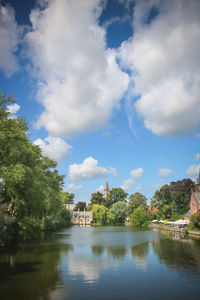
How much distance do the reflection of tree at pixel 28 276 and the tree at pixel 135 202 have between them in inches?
2838

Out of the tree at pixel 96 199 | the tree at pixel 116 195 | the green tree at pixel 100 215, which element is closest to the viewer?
the green tree at pixel 100 215

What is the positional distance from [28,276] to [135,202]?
7862 centimetres

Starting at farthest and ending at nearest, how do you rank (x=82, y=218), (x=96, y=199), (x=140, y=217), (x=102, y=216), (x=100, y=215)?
(x=96, y=199) → (x=82, y=218) → (x=100, y=215) → (x=102, y=216) → (x=140, y=217)

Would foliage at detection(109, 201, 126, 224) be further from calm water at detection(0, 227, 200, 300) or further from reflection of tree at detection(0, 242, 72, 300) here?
reflection of tree at detection(0, 242, 72, 300)

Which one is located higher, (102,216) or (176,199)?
(176,199)

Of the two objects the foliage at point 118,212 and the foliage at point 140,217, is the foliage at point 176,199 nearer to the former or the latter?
the foliage at point 140,217

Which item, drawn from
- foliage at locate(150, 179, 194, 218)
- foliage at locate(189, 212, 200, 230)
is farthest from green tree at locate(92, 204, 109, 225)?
foliage at locate(189, 212, 200, 230)

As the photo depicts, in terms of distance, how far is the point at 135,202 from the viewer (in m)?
88.4

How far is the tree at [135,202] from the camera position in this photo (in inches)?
3455

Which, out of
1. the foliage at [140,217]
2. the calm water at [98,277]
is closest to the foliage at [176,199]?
the foliage at [140,217]

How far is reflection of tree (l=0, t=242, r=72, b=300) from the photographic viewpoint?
33.3ft

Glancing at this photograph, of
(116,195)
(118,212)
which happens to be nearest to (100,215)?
(118,212)

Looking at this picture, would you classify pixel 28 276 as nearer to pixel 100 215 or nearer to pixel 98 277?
pixel 98 277

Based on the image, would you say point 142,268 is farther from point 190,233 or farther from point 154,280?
point 190,233
